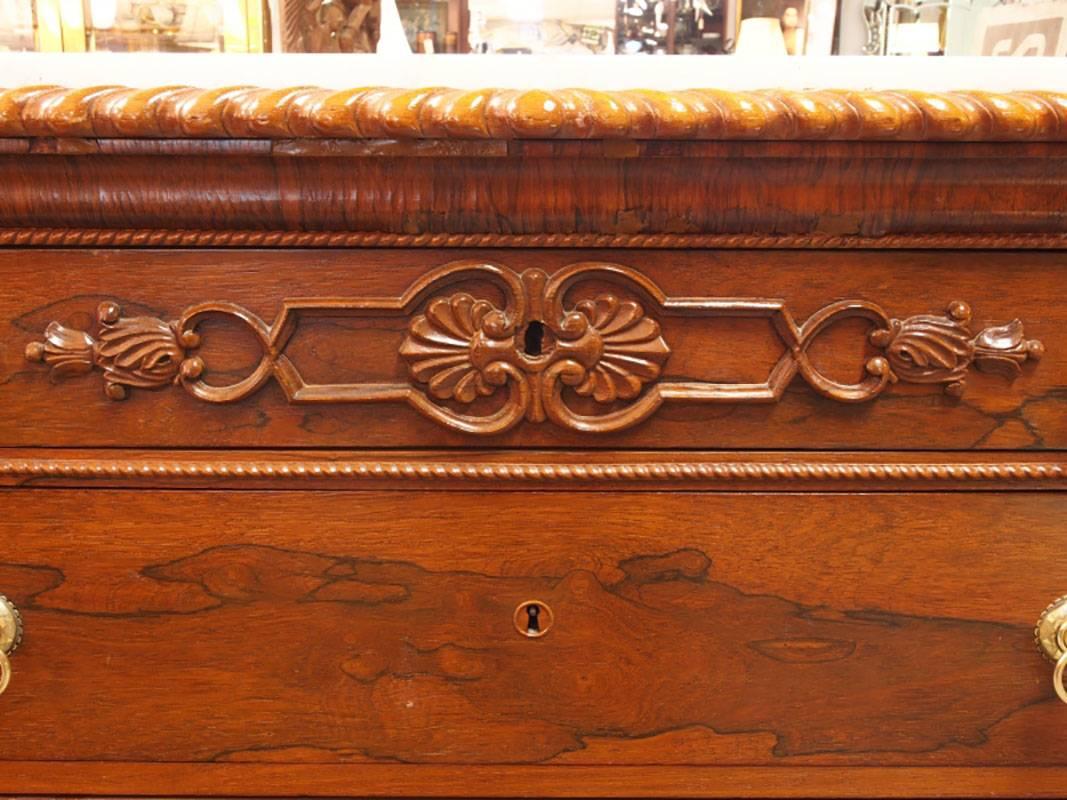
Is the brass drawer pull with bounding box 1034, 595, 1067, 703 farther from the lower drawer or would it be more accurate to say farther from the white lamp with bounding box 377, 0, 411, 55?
the white lamp with bounding box 377, 0, 411, 55

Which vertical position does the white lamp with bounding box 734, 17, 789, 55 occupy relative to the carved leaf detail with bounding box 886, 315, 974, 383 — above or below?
above

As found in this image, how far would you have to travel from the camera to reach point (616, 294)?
15.8 inches

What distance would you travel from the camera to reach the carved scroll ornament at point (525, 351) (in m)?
0.40

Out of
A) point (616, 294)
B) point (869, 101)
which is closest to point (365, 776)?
point (616, 294)

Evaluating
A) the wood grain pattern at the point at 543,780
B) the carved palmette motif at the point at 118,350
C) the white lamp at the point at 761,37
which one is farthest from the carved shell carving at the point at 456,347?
the white lamp at the point at 761,37

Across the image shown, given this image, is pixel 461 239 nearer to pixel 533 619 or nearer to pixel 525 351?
pixel 525 351

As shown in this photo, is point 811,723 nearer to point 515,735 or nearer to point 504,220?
point 515,735

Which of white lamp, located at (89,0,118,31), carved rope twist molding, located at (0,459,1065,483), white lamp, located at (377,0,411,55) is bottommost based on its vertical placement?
carved rope twist molding, located at (0,459,1065,483)

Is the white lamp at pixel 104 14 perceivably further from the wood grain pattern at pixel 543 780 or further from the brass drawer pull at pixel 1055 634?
the brass drawer pull at pixel 1055 634

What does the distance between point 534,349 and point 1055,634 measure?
12.0 inches

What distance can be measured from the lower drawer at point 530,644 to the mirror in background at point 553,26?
0.41 meters

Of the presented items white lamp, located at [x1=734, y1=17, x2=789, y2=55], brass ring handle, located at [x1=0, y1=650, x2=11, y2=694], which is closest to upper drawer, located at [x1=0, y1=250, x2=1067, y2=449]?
brass ring handle, located at [x1=0, y1=650, x2=11, y2=694]

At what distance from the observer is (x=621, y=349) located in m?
0.40

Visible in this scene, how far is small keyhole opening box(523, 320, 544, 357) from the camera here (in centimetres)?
41
